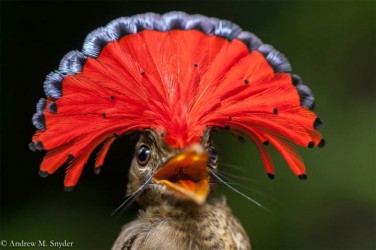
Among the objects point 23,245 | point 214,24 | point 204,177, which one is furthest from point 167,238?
point 23,245

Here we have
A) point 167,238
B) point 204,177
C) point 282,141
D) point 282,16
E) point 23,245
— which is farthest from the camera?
point 282,16

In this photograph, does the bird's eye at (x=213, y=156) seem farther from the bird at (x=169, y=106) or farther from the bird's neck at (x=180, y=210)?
the bird's neck at (x=180, y=210)

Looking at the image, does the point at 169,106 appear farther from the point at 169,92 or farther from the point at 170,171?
the point at 170,171

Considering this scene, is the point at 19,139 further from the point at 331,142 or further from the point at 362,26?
the point at 362,26

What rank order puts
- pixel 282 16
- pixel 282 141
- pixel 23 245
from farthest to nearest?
1. pixel 282 16
2. pixel 23 245
3. pixel 282 141

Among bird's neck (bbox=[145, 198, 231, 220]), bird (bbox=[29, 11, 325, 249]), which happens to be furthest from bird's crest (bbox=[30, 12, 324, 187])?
bird's neck (bbox=[145, 198, 231, 220])

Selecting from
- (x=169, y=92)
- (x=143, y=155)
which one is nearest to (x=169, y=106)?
(x=169, y=92)

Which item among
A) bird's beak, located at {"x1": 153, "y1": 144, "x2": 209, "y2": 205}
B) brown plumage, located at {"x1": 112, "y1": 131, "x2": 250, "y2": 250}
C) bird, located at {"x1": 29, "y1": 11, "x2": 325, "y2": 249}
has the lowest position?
brown plumage, located at {"x1": 112, "y1": 131, "x2": 250, "y2": 250}

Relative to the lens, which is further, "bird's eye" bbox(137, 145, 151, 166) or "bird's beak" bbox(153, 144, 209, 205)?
"bird's eye" bbox(137, 145, 151, 166)

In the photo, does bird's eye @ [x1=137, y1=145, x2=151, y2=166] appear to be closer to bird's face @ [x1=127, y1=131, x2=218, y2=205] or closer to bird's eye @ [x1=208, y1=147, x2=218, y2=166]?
bird's face @ [x1=127, y1=131, x2=218, y2=205]
